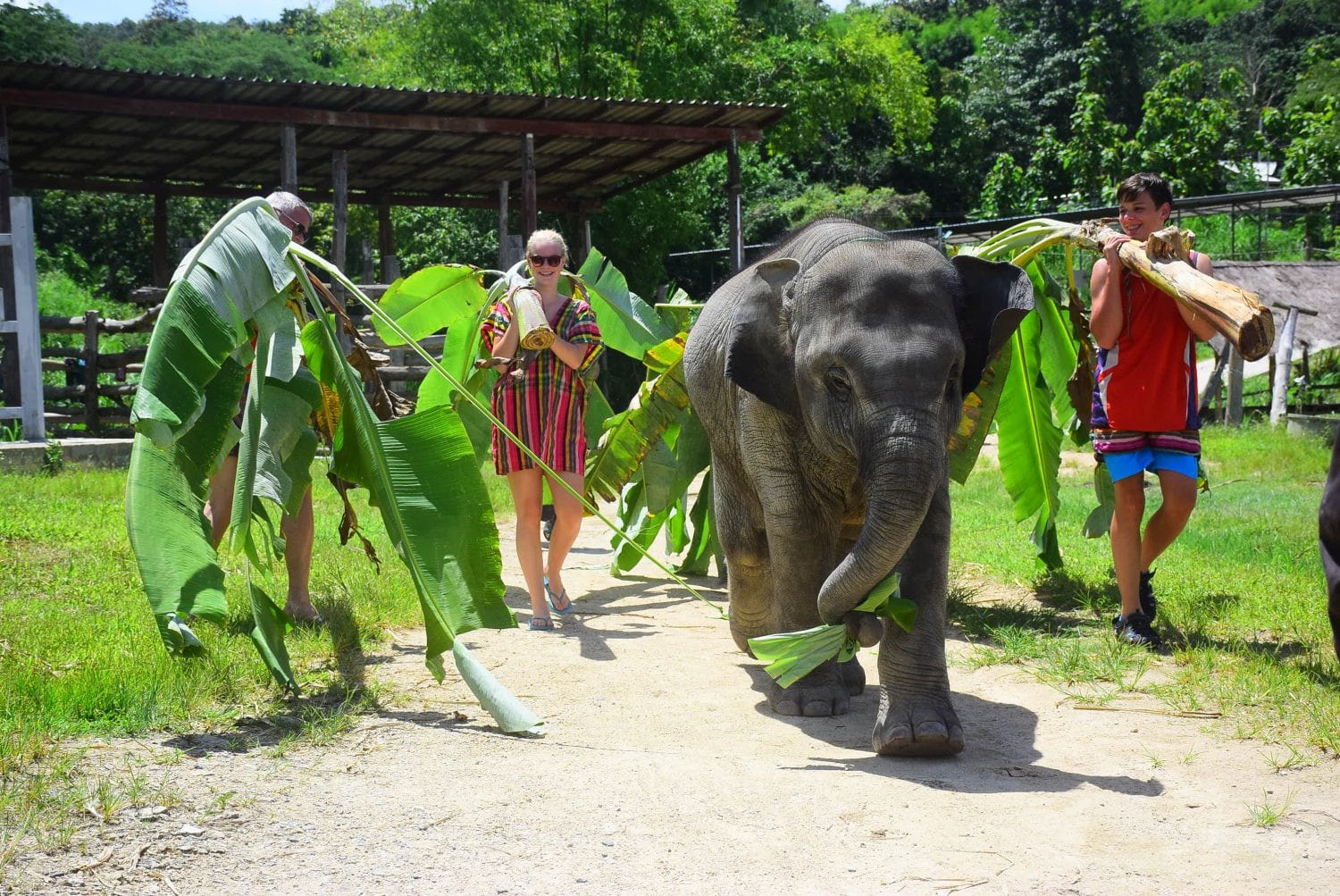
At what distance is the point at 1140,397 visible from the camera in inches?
246

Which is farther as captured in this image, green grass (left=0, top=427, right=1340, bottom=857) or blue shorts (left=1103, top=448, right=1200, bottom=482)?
blue shorts (left=1103, top=448, right=1200, bottom=482)

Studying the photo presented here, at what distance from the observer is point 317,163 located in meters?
21.2

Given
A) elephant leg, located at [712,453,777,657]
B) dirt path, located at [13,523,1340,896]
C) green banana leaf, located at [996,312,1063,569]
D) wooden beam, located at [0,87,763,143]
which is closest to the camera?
dirt path, located at [13,523,1340,896]

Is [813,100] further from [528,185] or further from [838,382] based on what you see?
[838,382]

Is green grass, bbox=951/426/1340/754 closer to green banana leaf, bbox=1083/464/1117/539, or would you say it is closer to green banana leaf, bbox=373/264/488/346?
green banana leaf, bbox=1083/464/1117/539

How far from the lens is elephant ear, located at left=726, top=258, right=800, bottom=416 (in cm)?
518

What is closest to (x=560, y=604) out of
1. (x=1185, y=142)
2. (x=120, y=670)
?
(x=120, y=670)

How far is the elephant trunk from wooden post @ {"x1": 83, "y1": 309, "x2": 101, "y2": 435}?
14913 millimetres

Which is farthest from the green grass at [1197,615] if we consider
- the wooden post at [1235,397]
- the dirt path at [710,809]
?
the wooden post at [1235,397]

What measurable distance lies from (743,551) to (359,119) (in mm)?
11927

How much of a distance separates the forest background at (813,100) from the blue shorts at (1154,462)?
13.1 m

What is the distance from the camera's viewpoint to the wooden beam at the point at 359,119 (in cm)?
1459

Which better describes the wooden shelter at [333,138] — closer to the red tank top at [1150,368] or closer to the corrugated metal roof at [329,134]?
the corrugated metal roof at [329,134]

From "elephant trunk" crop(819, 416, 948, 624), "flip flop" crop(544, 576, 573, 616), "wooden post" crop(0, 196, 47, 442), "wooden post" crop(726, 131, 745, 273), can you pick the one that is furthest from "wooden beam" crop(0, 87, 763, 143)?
"elephant trunk" crop(819, 416, 948, 624)
